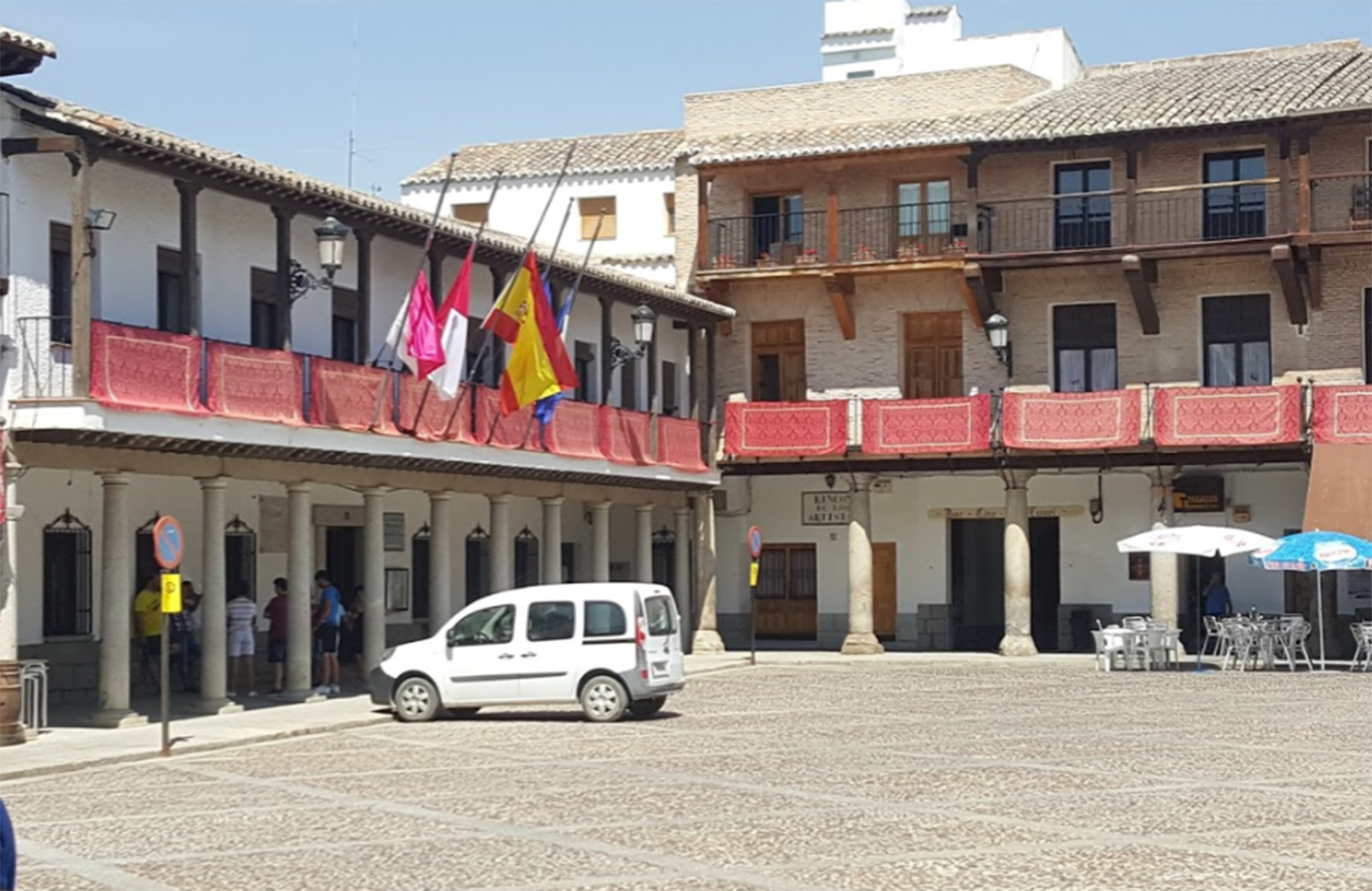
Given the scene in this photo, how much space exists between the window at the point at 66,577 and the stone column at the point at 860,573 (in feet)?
54.9

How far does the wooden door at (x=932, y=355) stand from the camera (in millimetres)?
40875

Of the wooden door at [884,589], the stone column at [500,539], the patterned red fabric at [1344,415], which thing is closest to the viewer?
the stone column at [500,539]

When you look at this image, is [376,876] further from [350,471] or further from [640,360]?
[640,360]

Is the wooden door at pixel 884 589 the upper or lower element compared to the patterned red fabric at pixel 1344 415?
lower

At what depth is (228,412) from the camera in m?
24.6

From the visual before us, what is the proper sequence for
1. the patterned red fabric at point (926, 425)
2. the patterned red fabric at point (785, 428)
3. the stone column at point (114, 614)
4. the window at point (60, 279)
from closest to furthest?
the window at point (60, 279) < the stone column at point (114, 614) < the patterned red fabric at point (926, 425) < the patterned red fabric at point (785, 428)

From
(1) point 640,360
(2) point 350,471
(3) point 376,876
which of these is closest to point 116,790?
(3) point 376,876

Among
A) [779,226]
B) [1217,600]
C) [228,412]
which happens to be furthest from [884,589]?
[228,412]

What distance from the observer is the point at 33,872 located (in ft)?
42.5

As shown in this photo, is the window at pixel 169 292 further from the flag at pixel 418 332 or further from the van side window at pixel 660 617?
the van side window at pixel 660 617

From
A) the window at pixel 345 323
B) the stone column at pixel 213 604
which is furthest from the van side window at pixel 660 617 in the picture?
the window at pixel 345 323

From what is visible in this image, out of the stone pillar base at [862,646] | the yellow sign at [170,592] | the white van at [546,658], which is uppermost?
the yellow sign at [170,592]

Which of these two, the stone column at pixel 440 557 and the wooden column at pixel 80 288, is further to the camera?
the stone column at pixel 440 557

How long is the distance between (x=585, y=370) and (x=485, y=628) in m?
13.8
